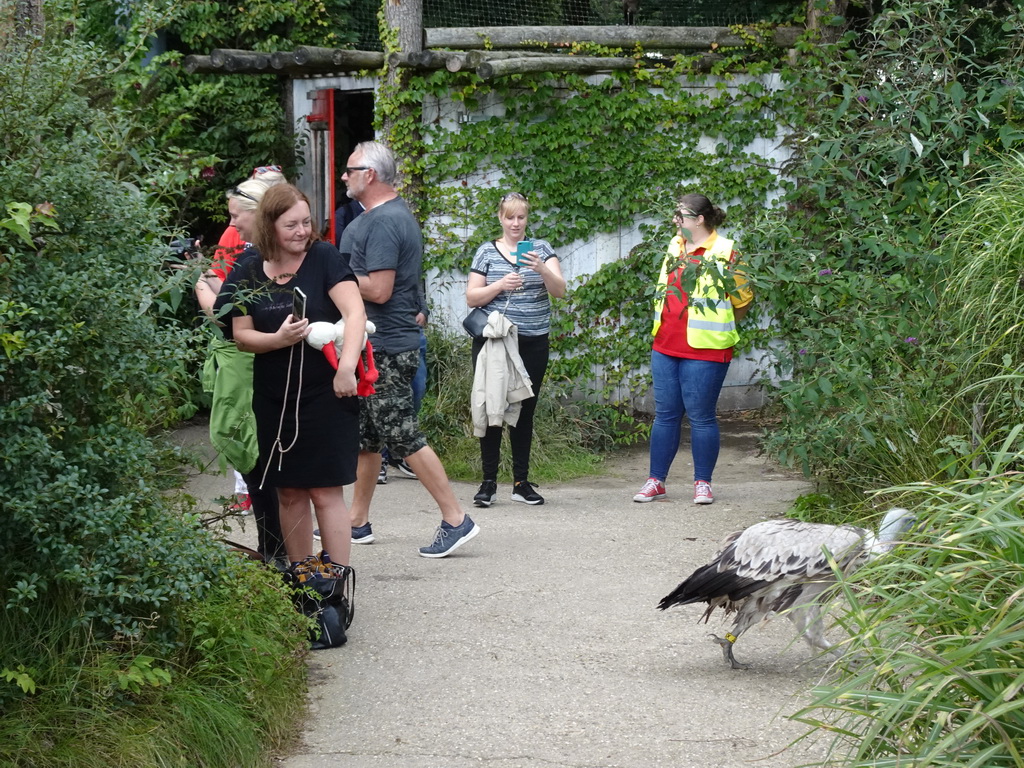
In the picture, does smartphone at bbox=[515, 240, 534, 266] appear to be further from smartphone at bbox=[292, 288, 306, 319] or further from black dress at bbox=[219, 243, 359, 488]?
smartphone at bbox=[292, 288, 306, 319]

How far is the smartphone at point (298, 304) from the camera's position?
4.98 metres

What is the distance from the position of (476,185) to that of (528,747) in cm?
678

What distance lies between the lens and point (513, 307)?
296 inches

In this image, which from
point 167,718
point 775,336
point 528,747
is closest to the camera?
point 167,718

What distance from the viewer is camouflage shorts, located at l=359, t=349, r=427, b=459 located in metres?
6.07

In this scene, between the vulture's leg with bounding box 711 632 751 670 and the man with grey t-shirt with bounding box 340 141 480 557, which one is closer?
the vulture's leg with bounding box 711 632 751 670

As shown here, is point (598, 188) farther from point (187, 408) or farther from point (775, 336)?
point (187, 408)

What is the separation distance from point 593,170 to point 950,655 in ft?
26.1

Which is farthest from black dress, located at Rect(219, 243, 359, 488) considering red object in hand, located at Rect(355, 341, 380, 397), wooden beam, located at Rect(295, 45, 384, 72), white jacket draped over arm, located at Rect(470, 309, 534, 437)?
wooden beam, located at Rect(295, 45, 384, 72)

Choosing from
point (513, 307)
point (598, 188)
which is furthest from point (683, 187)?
point (513, 307)

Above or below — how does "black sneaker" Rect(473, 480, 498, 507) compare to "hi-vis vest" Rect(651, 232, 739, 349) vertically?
below

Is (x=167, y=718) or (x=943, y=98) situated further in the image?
(x=943, y=98)

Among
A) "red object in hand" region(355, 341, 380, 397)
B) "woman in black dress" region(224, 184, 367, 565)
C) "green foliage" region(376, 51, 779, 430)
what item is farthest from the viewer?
"green foliage" region(376, 51, 779, 430)

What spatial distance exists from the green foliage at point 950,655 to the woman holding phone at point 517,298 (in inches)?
181
